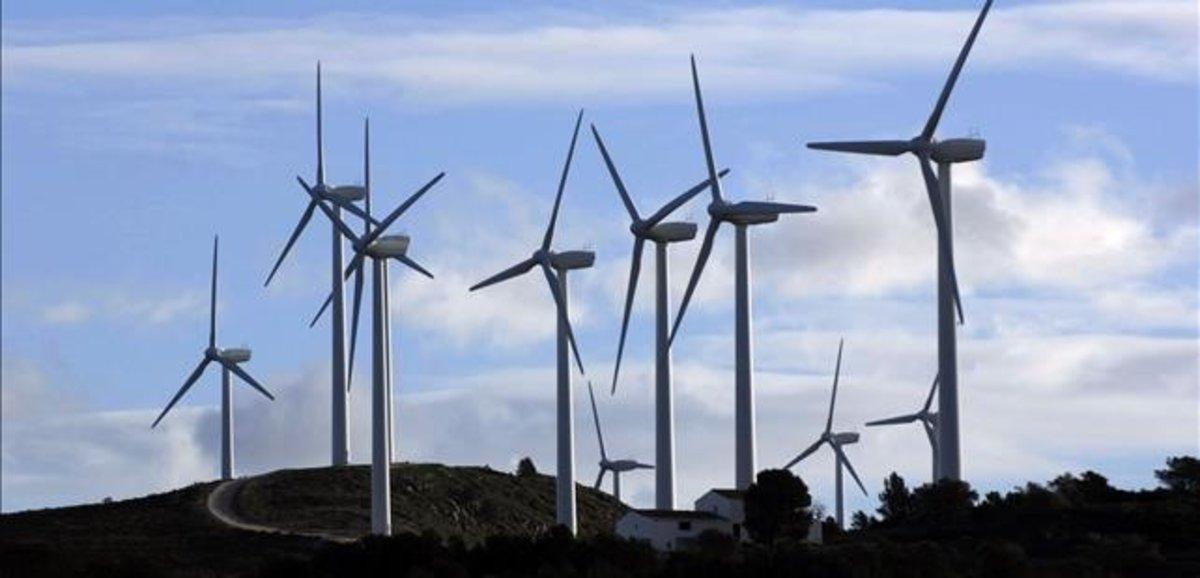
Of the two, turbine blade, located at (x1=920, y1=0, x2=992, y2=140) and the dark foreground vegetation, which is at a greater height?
turbine blade, located at (x1=920, y1=0, x2=992, y2=140)

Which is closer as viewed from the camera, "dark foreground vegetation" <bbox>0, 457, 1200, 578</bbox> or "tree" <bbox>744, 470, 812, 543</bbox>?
"dark foreground vegetation" <bbox>0, 457, 1200, 578</bbox>

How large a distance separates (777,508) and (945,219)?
20.9m

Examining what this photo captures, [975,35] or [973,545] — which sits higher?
[975,35]

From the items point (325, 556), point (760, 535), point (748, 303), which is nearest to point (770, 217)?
point (748, 303)

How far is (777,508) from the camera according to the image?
197m

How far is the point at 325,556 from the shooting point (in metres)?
190

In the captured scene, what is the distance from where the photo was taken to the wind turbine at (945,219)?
185125mm

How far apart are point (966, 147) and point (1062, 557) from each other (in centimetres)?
2685

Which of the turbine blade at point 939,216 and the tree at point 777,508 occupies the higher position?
the turbine blade at point 939,216

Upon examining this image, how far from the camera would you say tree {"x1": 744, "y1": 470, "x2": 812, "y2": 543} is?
197m

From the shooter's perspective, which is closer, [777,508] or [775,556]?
[775,556]

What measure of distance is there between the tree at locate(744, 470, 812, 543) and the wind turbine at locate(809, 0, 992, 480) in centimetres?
891

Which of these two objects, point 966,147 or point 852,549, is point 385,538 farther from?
point 966,147

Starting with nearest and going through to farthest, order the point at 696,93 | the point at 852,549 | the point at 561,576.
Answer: the point at 561,576 → the point at 852,549 → the point at 696,93
